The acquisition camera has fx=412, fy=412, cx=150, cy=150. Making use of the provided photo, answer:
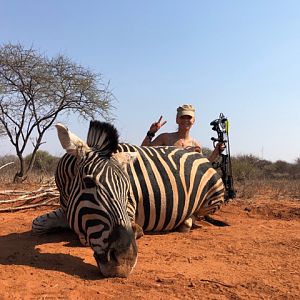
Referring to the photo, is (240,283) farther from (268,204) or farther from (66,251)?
(268,204)

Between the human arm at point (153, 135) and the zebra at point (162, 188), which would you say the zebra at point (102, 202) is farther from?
the human arm at point (153, 135)

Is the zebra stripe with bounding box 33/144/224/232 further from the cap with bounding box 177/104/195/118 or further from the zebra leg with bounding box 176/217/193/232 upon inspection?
the cap with bounding box 177/104/195/118

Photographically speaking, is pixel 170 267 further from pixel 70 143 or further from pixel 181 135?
pixel 181 135

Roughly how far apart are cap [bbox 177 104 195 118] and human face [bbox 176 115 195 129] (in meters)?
0.05

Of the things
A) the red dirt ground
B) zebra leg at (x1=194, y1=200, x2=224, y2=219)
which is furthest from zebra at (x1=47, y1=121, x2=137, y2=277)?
zebra leg at (x1=194, y1=200, x2=224, y2=219)

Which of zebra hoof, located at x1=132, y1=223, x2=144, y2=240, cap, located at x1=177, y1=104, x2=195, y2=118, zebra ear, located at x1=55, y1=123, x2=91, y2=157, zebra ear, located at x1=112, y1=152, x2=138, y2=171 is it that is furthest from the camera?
cap, located at x1=177, y1=104, x2=195, y2=118

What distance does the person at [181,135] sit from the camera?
545 centimetres

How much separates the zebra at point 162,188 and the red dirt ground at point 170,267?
0.16m

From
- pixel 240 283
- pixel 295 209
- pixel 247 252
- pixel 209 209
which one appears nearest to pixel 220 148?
pixel 209 209

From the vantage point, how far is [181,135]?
5.59 meters

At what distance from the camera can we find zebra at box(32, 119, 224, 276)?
3738mm

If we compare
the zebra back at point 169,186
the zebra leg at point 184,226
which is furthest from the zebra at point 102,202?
the zebra leg at point 184,226

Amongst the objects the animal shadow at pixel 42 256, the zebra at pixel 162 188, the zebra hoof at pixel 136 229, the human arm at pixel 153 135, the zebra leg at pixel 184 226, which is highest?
the human arm at pixel 153 135

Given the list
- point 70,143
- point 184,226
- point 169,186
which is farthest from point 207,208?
point 70,143
